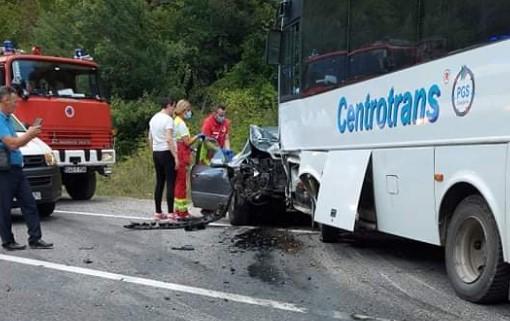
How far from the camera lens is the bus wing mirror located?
10.5 m

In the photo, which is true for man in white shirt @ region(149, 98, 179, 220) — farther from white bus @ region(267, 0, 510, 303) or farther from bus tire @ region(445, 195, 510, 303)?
bus tire @ region(445, 195, 510, 303)

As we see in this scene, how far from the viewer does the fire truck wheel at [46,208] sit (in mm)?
11672

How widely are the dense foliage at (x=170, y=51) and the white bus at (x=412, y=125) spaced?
547 inches

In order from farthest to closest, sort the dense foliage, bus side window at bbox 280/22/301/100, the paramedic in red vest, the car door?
the dense foliage < the paramedic in red vest < the car door < bus side window at bbox 280/22/301/100

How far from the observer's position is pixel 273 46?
418 inches

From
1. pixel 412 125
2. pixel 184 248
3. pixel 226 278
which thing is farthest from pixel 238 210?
pixel 412 125

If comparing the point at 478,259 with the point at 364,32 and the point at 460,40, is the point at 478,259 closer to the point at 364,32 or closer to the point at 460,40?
the point at 460,40

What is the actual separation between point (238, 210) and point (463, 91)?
546 cm

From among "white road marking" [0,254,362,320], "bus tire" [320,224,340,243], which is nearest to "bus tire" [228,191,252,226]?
"bus tire" [320,224,340,243]

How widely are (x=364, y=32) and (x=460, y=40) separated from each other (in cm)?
189

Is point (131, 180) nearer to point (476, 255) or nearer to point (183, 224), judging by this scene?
point (183, 224)

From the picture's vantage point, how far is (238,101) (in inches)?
1026

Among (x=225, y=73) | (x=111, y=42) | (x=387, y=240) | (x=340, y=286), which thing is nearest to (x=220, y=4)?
(x=225, y=73)

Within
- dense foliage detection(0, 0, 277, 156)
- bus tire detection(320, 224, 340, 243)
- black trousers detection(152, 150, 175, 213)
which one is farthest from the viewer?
dense foliage detection(0, 0, 277, 156)
